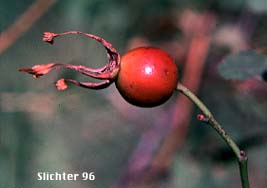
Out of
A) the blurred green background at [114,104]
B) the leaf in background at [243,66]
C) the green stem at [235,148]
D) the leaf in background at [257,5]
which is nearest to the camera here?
the green stem at [235,148]

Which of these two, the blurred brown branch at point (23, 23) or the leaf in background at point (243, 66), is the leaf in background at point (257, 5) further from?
the leaf in background at point (243, 66)

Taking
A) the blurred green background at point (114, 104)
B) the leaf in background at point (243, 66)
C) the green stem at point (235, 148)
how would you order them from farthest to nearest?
the blurred green background at point (114, 104), the leaf in background at point (243, 66), the green stem at point (235, 148)

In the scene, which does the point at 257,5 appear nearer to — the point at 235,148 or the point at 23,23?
the point at 23,23

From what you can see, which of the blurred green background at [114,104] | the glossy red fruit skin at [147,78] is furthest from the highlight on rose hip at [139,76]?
the blurred green background at [114,104]

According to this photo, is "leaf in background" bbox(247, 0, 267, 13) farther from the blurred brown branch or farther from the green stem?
the green stem

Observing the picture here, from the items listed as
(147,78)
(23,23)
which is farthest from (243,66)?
(23,23)

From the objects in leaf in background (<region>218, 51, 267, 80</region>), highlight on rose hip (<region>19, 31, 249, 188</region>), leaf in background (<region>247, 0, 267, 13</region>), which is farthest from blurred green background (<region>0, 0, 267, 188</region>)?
highlight on rose hip (<region>19, 31, 249, 188</region>)

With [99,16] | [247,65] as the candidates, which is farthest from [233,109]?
[247,65]
